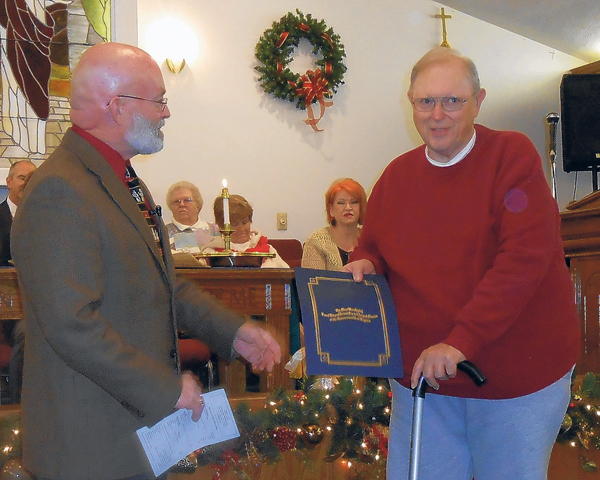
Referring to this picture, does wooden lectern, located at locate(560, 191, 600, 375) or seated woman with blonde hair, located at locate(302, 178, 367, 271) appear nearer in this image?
wooden lectern, located at locate(560, 191, 600, 375)

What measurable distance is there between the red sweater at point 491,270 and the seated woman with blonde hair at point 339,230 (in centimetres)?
245

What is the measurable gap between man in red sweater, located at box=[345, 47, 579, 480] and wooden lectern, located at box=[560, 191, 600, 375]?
1.94 meters

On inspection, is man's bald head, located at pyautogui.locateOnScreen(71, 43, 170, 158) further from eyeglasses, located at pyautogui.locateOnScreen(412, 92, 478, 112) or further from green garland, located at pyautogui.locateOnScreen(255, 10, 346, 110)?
green garland, located at pyautogui.locateOnScreen(255, 10, 346, 110)

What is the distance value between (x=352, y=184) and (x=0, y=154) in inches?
105

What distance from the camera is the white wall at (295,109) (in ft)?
18.8

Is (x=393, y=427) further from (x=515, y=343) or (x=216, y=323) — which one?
(x=216, y=323)

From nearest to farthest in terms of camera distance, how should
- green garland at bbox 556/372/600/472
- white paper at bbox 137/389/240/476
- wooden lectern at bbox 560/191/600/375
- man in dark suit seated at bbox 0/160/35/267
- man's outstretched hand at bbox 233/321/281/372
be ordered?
A: white paper at bbox 137/389/240/476, man's outstretched hand at bbox 233/321/281/372, green garland at bbox 556/372/600/472, wooden lectern at bbox 560/191/600/375, man in dark suit seated at bbox 0/160/35/267

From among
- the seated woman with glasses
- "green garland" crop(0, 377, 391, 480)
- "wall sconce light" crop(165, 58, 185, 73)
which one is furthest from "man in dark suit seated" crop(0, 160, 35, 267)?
"wall sconce light" crop(165, 58, 185, 73)

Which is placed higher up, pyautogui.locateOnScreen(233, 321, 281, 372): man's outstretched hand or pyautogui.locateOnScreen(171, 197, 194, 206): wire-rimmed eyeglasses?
pyautogui.locateOnScreen(171, 197, 194, 206): wire-rimmed eyeglasses

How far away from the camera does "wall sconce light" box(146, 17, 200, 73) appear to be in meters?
5.62

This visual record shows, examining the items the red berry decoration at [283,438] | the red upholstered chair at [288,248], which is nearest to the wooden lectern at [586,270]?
the red berry decoration at [283,438]

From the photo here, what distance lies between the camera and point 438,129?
1518 millimetres

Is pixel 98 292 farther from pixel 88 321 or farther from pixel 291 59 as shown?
pixel 291 59

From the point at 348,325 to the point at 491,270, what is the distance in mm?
356
